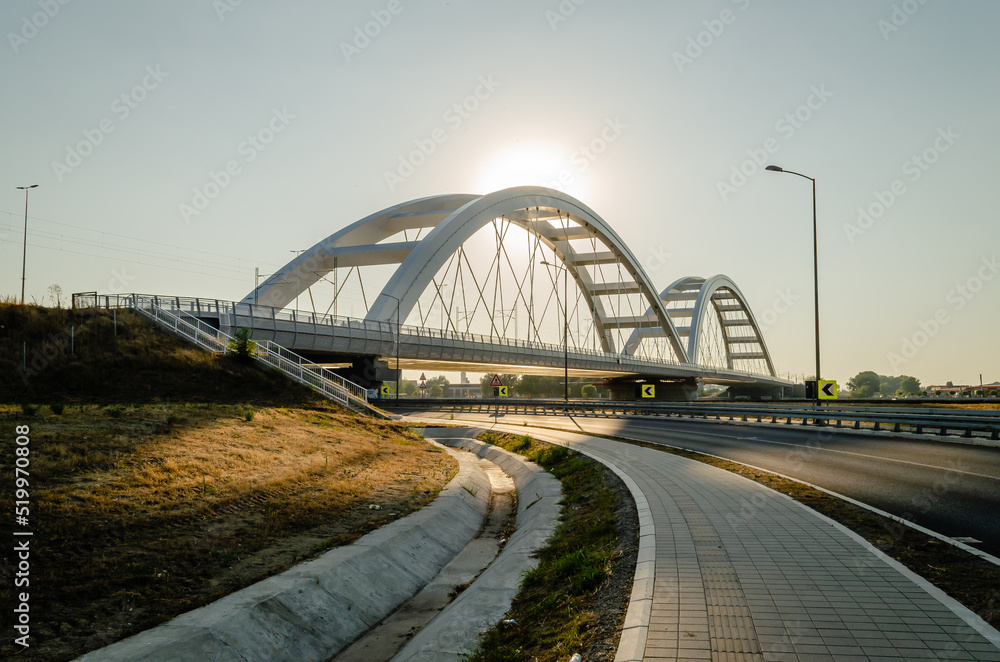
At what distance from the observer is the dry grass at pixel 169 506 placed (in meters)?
6.95

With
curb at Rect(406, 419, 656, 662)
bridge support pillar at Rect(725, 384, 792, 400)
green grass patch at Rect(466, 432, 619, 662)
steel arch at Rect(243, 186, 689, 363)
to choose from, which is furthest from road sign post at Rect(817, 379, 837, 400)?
bridge support pillar at Rect(725, 384, 792, 400)

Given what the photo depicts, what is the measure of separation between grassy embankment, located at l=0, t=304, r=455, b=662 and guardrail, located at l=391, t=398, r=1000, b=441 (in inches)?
602

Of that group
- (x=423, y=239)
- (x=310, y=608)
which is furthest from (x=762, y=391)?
(x=310, y=608)

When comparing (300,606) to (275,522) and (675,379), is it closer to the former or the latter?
(275,522)

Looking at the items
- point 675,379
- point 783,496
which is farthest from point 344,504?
point 675,379

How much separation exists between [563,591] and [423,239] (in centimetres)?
4397

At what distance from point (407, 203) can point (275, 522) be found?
155 ft

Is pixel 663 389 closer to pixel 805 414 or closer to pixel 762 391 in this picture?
pixel 762 391

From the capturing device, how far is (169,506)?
977 cm

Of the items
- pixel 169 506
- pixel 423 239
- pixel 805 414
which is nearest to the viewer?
pixel 169 506

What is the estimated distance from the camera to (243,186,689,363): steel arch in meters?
47.8

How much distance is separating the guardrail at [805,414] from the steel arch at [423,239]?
1215 centimetres

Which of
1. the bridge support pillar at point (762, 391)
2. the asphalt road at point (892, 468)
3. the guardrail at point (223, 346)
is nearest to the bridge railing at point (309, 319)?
the guardrail at point (223, 346)

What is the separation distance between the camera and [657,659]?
15.5ft
